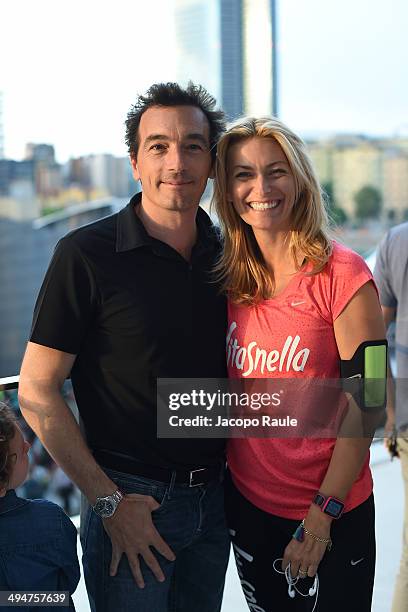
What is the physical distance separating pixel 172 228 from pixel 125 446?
0.37 metres

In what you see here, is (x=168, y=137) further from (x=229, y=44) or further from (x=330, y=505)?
(x=229, y=44)

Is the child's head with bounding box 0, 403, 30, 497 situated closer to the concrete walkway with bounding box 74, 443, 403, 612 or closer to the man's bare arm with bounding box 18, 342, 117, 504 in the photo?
the man's bare arm with bounding box 18, 342, 117, 504

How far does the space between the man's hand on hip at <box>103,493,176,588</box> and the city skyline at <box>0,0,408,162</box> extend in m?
44.0

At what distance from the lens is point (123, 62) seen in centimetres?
4366

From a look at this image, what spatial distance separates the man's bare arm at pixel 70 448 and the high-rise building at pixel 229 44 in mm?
35504

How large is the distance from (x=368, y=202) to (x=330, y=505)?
177ft

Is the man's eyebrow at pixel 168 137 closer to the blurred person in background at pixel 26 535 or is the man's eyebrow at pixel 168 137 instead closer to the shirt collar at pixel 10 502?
the blurred person in background at pixel 26 535

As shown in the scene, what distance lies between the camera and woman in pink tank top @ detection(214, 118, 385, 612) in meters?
1.13

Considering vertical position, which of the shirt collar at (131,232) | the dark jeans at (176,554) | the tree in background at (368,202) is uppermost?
the shirt collar at (131,232)

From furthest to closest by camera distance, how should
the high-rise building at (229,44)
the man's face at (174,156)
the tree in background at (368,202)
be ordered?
the tree in background at (368,202)
the high-rise building at (229,44)
the man's face at (174,156)

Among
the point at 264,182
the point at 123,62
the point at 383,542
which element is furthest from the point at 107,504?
the point at 123,62

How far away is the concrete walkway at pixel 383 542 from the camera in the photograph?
1.89 metres

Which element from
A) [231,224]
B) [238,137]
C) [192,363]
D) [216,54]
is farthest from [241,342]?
[216,54]

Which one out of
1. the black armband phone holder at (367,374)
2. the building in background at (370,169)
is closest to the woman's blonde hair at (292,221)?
the black armband phone holder at (367,374)
